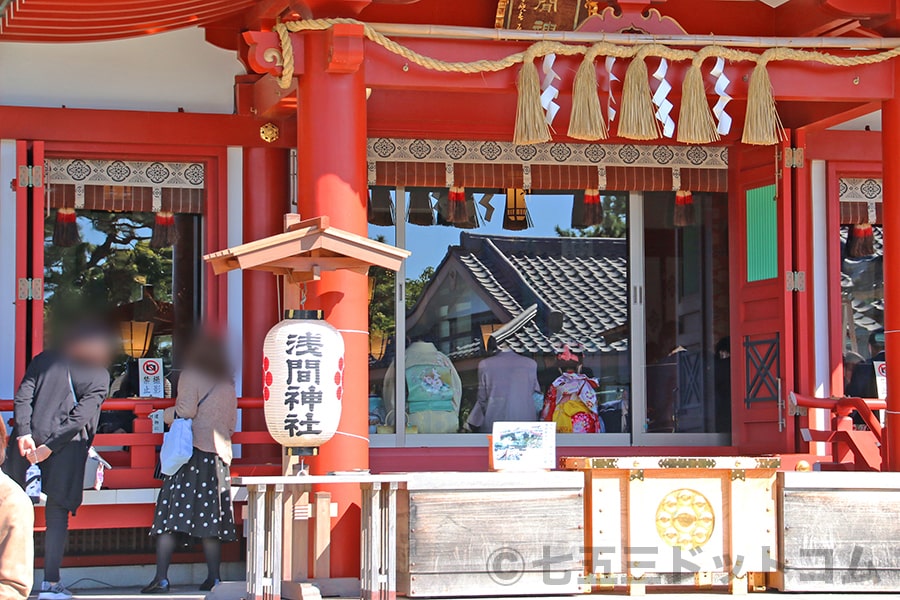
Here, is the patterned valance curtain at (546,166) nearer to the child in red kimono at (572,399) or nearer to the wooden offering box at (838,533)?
the child in red kimono at (572,399)

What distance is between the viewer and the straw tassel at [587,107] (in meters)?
7.62

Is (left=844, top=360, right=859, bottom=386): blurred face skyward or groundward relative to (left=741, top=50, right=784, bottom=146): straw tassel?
groundward

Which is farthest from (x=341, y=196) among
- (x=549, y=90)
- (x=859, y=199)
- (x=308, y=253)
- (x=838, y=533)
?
(x=859, y=199)

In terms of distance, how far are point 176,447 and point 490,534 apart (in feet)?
6.61

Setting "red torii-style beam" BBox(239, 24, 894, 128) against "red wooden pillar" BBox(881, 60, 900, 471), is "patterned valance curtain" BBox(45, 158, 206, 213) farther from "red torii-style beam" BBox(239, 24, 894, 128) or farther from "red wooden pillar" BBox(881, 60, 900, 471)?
"red wooden pillar" BBox(881, 60, 900, 471)

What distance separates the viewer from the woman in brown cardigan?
7.76 meters

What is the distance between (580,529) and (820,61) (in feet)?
10.8

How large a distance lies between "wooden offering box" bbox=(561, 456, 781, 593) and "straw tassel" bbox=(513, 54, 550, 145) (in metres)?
1.90

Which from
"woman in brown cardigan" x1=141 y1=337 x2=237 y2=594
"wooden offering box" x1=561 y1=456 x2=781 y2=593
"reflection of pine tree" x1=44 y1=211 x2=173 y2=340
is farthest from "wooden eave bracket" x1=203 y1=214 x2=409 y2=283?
Answer: "reflection of pine tree" x1=44 y1=211 x2=173 y2=340

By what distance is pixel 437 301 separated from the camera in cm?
973

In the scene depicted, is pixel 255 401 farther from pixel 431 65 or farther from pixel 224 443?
pixel 431 65

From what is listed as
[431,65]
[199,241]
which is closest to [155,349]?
[199,241]

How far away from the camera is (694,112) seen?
25.4 ft

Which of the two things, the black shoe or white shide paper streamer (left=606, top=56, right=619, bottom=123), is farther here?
the black shoe
